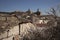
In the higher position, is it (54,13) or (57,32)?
(54,13)

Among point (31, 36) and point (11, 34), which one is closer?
point (31, 36)

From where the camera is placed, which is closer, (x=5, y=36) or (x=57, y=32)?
(x=57, y=32)

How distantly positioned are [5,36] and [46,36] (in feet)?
11.5

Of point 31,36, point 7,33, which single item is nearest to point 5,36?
point 7,33

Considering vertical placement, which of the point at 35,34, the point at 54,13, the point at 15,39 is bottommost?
the point at 15,39

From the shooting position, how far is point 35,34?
719 cm

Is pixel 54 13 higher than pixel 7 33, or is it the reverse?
pixel 54 13

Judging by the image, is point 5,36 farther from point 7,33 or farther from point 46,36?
point 46,36

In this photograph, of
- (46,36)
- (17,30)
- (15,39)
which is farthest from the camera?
(17,30)

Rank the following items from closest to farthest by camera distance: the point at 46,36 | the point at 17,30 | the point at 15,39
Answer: the point at 46,36 → the point at 15,39 → the point at 17,30

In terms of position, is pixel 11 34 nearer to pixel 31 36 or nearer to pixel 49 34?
pixel 31 36

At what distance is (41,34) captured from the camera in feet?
23.0

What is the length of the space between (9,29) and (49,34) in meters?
3.53

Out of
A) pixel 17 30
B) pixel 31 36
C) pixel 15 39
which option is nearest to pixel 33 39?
pixel 31 36
